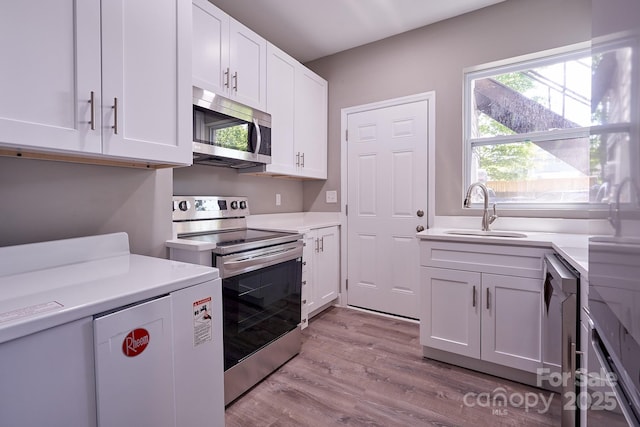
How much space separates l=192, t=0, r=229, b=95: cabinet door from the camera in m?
1.88

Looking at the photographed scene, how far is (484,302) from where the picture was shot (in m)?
1.93

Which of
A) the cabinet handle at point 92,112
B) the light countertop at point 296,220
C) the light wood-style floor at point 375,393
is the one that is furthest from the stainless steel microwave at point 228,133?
the light wood-style floor at point 375,393

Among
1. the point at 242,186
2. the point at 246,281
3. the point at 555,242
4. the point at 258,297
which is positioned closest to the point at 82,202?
the point at 246,281

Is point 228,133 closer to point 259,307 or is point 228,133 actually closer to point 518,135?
point 259,307

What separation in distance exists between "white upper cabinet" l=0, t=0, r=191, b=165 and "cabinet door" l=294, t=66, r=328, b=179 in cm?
149

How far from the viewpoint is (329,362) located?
6.94ft

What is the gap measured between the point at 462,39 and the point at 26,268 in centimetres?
325

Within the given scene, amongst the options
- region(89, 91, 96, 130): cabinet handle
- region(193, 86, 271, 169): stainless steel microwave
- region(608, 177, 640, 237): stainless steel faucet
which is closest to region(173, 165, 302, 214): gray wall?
region(193, 86, 271, 169): stainless steel microwave

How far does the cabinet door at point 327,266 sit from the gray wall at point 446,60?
404mm

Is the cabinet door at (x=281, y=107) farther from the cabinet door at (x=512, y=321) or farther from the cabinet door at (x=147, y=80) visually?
the cabinet door at (x=512, y=321)

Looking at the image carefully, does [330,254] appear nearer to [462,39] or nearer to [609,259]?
[462,39]

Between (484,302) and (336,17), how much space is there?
100 inches

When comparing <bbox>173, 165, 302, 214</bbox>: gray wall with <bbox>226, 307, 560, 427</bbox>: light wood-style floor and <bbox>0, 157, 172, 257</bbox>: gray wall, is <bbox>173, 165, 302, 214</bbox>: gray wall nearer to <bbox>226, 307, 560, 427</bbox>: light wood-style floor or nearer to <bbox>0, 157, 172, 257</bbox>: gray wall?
<bbox>0, 157, 172, 257</bbox>: gray wall

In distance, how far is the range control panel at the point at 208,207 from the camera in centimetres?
206
